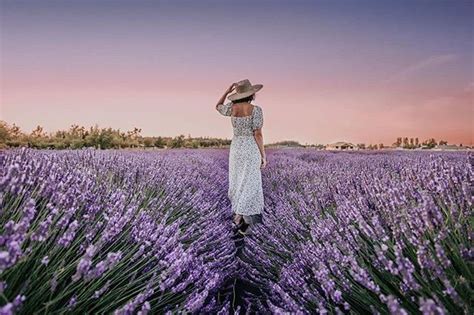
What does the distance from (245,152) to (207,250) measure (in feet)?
6.36

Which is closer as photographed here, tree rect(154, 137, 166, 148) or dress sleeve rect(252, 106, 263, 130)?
dress sleeve rect(252, 106, 263, 130)

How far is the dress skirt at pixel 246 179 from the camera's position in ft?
14.2

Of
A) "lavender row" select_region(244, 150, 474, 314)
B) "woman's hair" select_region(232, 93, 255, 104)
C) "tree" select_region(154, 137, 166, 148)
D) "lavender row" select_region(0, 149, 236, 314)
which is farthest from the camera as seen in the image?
"tree" select_region(154, 137, 166, 148)

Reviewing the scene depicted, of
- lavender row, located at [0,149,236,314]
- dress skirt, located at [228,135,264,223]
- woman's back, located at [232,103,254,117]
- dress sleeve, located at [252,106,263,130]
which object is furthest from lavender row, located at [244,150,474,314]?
woman's back, located at [232,103,254,117]

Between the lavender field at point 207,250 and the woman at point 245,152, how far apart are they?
0.92 m

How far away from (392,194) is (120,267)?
1209 millimetres

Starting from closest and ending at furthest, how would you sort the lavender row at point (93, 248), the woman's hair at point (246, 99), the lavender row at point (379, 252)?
the lavender row at point (93, 248)
the lavender row at point (379, 252)
the woman's hair at point (246, 99)

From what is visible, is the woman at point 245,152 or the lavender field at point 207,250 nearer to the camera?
the lavender field at point 207,250

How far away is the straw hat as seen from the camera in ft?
14.1

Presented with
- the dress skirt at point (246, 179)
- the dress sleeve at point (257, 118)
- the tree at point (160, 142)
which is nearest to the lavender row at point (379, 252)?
the dress skirt at point (246, 179)

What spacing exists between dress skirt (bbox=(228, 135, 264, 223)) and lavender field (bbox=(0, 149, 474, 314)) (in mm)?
905

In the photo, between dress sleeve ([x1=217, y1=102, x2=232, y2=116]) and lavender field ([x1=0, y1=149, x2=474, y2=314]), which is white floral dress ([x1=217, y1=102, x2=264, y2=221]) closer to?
dress sleeve ([x1=217, y1=102, x2=232, y2=116])

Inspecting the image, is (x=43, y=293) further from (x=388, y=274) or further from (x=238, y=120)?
(x=238, y=120)

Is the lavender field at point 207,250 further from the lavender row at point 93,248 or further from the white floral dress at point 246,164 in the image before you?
the white floral dress at point 246,164
